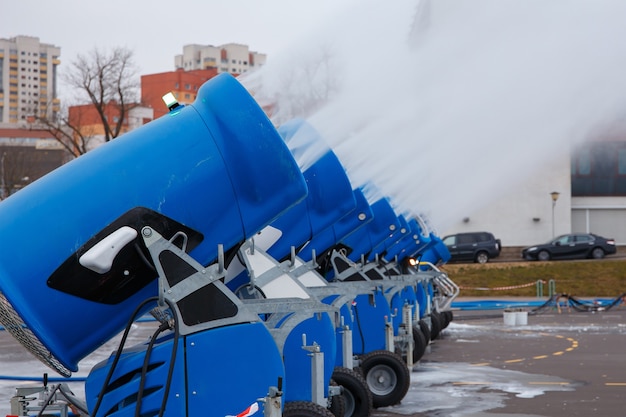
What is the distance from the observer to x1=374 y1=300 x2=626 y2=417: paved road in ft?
38.5

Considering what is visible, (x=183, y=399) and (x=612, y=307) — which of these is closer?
(x=183, y=399)

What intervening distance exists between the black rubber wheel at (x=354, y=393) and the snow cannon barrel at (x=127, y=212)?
3.74 metres

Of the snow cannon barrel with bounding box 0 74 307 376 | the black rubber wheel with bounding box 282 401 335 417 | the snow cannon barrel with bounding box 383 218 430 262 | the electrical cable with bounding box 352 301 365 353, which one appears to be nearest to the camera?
the snow cannon barrel with bounding box 0 74 307 376

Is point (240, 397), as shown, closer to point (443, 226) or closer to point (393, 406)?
point (393, 406)

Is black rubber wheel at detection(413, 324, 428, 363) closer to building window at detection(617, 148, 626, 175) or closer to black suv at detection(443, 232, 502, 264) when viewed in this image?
black suv at detection(443, 232, 502, 264)

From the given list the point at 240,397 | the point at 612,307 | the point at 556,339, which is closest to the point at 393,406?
the point at 240,397

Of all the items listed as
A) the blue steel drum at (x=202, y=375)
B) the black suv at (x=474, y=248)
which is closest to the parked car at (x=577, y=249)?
the black suv at (x=474, y=248)

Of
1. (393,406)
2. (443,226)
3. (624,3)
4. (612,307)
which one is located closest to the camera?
(624,3)

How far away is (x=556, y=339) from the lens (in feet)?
68.5

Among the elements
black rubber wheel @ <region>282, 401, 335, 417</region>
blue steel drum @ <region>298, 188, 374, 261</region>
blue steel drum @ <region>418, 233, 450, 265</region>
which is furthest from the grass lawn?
black rubber wheel @ <region>282, 401, 335, 417</region>

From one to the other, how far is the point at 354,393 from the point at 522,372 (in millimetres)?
6589

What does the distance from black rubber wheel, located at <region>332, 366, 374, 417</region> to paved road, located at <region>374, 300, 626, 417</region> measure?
6.12ft

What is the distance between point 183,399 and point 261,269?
2649mm

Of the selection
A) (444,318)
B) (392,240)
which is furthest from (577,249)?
(392,240)
